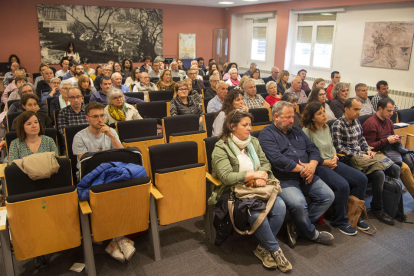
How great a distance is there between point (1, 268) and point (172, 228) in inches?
56.7

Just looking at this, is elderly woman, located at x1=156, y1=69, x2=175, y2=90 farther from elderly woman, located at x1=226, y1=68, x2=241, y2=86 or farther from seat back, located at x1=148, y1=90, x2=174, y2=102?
elderly woman, located at x1=226, y1=68, x2=241, y2=86

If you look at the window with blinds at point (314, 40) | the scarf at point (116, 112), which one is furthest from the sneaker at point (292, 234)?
the window with blinds at point (314, 40)

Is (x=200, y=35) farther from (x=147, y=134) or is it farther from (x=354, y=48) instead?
(x=147, y=134)

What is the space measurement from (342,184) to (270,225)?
95cm

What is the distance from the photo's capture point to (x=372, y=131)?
3812mm

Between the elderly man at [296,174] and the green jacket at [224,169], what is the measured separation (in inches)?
7.4

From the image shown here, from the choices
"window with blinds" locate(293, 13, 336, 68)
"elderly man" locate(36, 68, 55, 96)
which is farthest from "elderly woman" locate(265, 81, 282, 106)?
"window with blinds" locate(293, 13, 336, 68)

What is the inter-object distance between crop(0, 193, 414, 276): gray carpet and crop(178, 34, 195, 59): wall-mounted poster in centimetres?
1038

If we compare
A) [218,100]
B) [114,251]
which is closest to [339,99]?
[218,100]

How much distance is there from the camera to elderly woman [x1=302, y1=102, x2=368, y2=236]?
3.06 m

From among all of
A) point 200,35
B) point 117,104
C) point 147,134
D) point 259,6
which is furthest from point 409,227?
point 200,35

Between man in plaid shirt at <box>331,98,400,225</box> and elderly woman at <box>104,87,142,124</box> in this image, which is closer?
man in plaid shirt at <box>331,98,400,225</box>

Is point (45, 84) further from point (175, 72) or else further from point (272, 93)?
point (272, 93)

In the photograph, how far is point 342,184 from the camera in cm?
304
